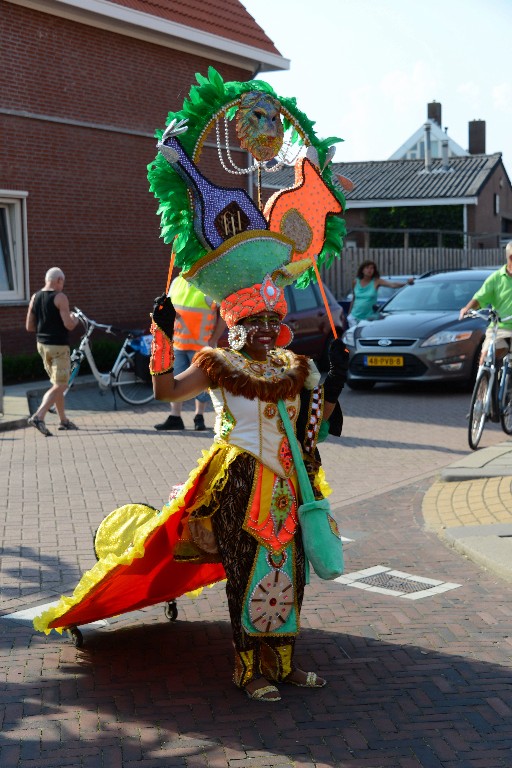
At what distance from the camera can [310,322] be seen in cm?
1608

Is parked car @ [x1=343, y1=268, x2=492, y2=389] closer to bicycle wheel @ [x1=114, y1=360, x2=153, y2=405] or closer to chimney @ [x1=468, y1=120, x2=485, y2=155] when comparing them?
bicycle wheel @ [x1=114, y1=360, x2=153, y2=405]

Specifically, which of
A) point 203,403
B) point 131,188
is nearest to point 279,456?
point 203,403

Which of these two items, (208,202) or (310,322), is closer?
(208,202)

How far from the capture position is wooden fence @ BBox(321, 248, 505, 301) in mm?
26453

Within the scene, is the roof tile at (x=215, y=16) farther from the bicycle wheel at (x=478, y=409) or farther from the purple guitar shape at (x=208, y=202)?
the purple guitar shape at (x=208, y=202)

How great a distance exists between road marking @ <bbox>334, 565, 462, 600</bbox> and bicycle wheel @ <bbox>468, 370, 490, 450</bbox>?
421cm

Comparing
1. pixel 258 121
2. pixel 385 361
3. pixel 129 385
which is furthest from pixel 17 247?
pixel 258 121

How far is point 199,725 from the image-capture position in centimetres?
430

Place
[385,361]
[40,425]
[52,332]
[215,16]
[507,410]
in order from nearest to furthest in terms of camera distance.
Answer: [507,410], [40,425], [52,332], [385,361], [215,16]

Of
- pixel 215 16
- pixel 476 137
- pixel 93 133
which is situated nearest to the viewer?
pixel 93 133

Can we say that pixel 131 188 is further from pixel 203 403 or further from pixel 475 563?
pixel 475 563

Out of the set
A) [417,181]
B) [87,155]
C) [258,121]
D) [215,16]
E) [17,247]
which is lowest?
[17,247]

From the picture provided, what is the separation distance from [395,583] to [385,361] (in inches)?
336

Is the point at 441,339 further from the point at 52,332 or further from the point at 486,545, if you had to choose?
the point at 486,545
